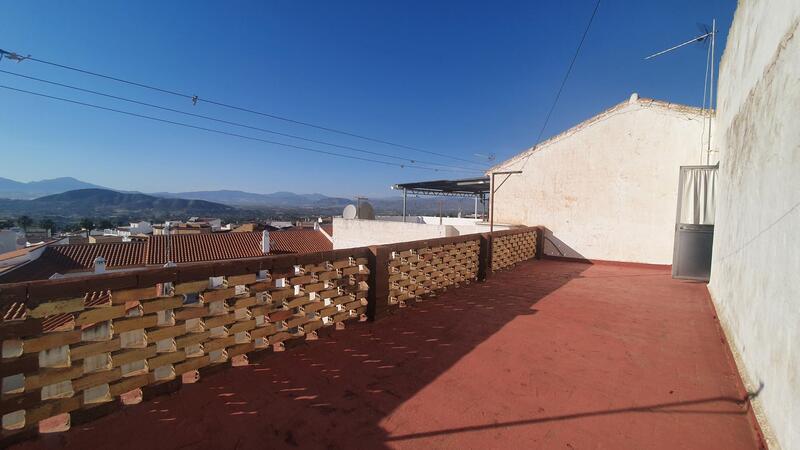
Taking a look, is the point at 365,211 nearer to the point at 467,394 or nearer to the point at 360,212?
the point at 360,212

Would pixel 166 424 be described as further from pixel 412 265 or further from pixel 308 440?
pixel 412 265

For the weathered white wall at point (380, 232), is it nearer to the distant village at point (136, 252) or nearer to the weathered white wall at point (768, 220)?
the distant village at point (136, 252)

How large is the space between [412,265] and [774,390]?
3576 mm

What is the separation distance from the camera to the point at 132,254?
64.1 ft

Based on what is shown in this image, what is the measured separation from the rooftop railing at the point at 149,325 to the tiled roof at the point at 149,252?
12230 mm

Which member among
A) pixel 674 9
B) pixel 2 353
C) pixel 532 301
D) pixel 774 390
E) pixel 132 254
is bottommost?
pixel 132 254

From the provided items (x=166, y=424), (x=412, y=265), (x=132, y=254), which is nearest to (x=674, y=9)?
(x=412, y=265)

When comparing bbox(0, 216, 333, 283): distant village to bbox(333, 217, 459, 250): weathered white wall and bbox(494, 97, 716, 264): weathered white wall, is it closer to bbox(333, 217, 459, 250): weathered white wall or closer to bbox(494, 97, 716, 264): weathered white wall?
bbox(333, 217, 459, 250): weathered white wall

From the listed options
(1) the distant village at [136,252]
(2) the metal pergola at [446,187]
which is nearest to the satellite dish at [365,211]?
(2) the metal pergola at [446,187]

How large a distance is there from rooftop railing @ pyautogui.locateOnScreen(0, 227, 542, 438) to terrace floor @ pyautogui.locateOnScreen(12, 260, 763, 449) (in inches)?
5.7

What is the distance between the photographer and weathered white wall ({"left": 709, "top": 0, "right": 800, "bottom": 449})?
6.04 ft

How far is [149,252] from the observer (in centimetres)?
1953

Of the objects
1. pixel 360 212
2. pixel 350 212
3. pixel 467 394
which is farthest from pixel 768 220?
pixel 350 212

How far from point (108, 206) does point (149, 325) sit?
130461mm
